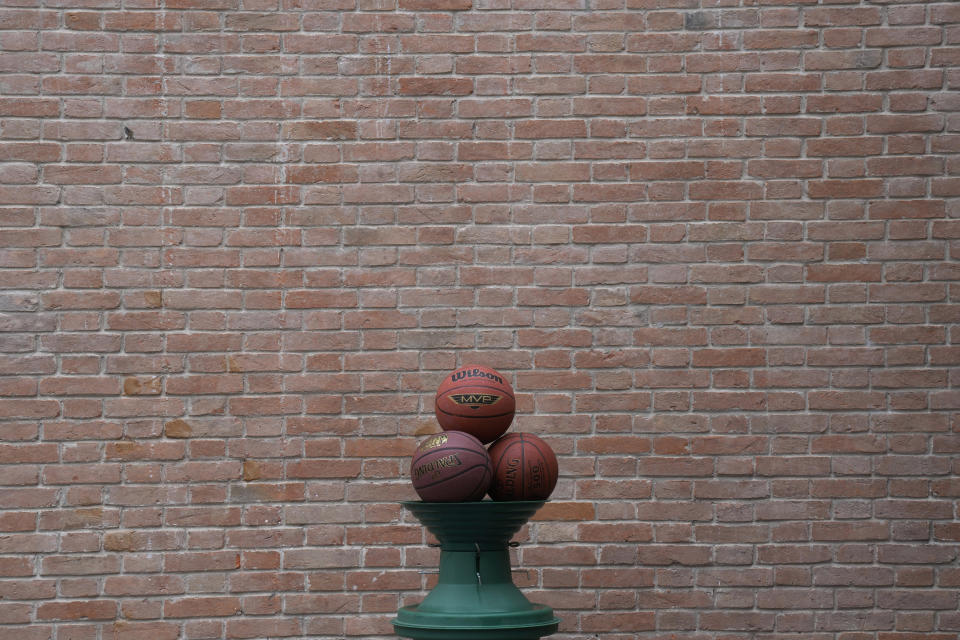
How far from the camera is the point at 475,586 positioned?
348 cm

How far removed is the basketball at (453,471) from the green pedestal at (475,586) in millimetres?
42

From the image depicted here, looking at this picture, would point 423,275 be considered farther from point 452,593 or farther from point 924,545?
point 924,545

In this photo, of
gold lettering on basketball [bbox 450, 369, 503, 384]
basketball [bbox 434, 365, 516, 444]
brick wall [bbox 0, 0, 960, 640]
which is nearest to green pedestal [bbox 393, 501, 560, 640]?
basketball [bbox 434, 365, 516, 444]

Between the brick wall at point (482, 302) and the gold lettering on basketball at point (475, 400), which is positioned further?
the brick wall at point (482, 302)

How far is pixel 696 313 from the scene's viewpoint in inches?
187

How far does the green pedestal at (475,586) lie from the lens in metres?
3.38

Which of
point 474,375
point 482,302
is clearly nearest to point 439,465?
point 474,375

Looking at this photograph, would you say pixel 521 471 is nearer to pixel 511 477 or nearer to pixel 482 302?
pixel 511 477

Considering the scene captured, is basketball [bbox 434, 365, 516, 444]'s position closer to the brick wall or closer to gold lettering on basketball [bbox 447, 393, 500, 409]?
gold lettering on basketball [bbox 447, 393, 500, 409]

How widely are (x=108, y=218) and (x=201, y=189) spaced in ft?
1.48

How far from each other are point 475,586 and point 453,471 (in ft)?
1.37

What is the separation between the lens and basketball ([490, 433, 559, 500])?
11.6ft

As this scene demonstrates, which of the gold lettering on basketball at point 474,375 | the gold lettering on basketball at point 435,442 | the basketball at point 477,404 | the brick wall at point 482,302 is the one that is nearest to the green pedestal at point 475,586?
the gold lettering on basketball at point 435,442

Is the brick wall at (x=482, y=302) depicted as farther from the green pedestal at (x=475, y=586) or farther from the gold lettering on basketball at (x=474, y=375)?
the green pedestal at (x=475, y=586)
